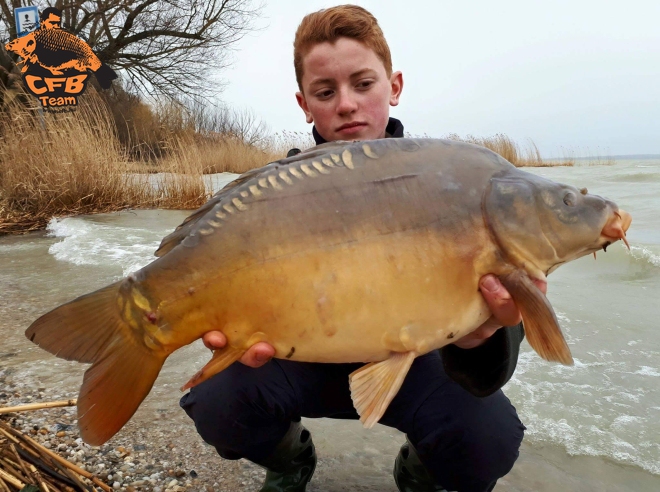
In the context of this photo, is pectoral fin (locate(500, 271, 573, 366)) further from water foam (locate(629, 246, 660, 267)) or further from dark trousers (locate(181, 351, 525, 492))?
water foam (locate(629, 246, 660, 267))

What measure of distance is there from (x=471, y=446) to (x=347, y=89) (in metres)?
1.18

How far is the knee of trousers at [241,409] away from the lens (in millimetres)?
1487

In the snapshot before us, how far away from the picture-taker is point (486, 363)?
4.45 feet

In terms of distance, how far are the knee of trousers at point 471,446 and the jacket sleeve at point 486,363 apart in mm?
97

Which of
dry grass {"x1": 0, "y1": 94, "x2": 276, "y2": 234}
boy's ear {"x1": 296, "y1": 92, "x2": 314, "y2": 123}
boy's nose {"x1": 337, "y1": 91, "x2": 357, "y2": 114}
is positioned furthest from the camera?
dry grass {"x1": 0, "y1": 94, "x2": 276, "y2": 234}

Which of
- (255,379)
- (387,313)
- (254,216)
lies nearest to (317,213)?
(254,216)

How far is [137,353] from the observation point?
1.13 metres

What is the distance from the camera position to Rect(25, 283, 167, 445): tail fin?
1124 millimetres

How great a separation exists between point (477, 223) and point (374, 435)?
1.05 m

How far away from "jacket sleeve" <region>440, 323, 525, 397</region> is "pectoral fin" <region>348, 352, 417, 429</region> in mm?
354

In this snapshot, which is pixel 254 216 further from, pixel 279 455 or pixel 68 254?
pixel 68 254

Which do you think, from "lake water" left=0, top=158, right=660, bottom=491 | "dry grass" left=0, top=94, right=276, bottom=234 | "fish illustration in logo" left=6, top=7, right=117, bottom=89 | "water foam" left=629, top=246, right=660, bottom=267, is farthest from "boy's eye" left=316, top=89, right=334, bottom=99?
"fish illustration in logo" left=6, top=7, right=117, bottom=89

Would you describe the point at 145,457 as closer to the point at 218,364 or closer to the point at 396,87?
the point at 218,364

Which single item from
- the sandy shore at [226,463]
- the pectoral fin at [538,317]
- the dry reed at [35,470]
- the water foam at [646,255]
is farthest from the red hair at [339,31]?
the water foam at [646,255]
